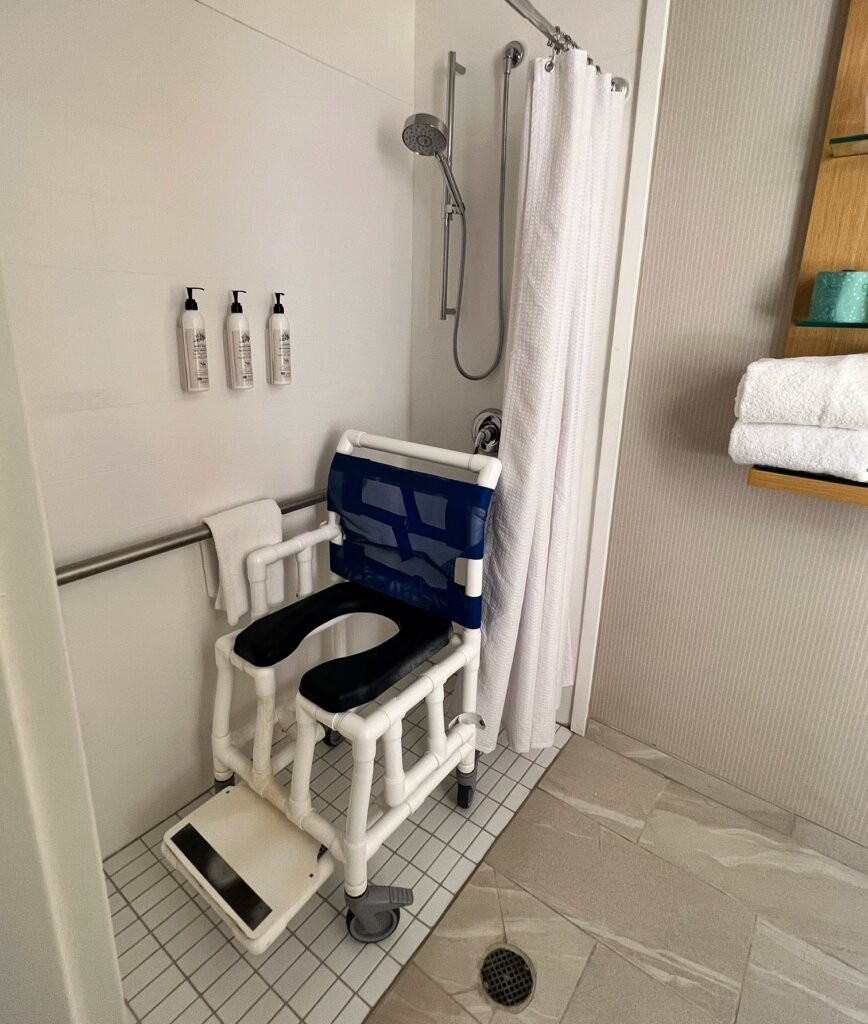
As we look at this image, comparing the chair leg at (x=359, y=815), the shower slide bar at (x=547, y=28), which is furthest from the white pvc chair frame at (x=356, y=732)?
the shower slide bar at (x=547, y=28)

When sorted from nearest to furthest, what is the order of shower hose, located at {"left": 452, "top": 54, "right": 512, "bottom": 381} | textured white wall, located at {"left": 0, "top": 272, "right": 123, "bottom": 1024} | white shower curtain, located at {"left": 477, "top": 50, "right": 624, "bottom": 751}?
1. textured white wall, located at {"left": 0, "top": 272, "right": 123, "bottom": 1024}
2. white shower curtain, located at {"left": 477, "top": 50, "right": 624, "bottom": 751}
3. shower hose, located at {"left": 452, "top": 54, "right": 512, "bottom": 381}

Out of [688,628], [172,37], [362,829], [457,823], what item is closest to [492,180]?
[172,37]

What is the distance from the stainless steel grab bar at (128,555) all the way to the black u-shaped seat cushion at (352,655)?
0.25 m

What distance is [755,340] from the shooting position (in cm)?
134

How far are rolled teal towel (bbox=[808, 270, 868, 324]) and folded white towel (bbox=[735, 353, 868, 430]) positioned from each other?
8cm

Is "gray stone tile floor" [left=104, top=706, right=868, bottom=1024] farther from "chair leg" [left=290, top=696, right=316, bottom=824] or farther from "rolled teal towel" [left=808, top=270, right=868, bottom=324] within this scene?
"rolled teal towel" [left=808, top=270, right=868, bottom=324]

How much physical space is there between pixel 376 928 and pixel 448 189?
5.99 feet

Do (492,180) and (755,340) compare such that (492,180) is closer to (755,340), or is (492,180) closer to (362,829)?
(755,340)

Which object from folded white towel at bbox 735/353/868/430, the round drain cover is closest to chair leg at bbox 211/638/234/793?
the round drain cover

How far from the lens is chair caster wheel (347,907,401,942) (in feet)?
4.18

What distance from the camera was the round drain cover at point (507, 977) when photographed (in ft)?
3.94

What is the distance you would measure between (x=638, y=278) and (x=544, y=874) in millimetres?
1474

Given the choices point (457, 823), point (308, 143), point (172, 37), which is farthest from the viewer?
point (457, 823)

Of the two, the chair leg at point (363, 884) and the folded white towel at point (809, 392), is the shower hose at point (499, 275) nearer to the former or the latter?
the folded white towel at point (809, 392)
